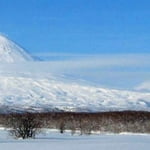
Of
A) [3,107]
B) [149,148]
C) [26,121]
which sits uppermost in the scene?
[3,107]

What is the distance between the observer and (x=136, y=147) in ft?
92.1

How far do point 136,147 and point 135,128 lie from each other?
46.9m

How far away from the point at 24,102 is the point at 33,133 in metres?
157

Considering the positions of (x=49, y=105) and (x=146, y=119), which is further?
(x=49, y=105)

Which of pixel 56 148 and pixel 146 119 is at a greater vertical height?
pixel 146 119

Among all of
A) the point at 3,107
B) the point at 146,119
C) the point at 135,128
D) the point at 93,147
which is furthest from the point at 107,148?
the point at 3,107

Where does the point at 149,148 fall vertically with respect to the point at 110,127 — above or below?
below

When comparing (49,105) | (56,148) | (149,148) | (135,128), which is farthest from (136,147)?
(49,105)

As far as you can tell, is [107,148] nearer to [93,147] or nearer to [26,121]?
[93,147]

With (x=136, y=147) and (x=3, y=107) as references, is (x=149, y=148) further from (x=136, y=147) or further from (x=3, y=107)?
(x=3, y=107)

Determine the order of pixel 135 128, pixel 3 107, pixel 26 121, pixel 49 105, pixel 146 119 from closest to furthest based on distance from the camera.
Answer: pixel 26 121 < pixel 135 128 < pixel 146 119 < pixel 3 107 < pixel 49 105

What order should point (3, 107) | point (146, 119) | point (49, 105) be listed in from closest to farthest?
point (146, 119), point (3, 107), point (49, 105)

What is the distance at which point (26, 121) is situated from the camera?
41.7 m

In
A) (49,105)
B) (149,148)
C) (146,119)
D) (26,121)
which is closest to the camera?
(149,148)
